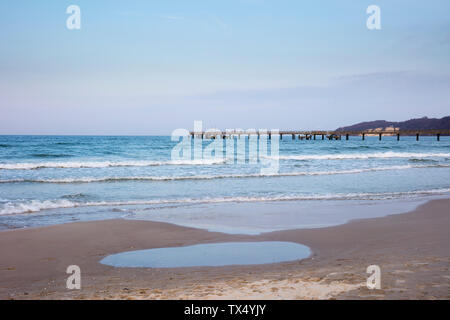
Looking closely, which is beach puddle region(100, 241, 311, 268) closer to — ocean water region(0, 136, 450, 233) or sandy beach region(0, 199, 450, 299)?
sandy beach region(0, 199, 450, 299)

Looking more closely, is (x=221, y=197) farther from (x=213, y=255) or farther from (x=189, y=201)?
(x=213, y=255)

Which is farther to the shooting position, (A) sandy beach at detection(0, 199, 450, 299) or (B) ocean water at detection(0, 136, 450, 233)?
(B) ocean water at detection(0, 136, 450, 233)

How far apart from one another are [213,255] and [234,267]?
905 mm

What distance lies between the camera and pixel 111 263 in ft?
21.8

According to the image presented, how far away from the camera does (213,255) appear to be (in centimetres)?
701

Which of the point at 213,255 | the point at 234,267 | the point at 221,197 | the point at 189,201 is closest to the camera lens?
the point at 234,267

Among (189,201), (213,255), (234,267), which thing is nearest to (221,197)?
(189,201)

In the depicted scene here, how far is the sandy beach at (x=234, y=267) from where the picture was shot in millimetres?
4648

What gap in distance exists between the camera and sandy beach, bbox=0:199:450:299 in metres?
4.65

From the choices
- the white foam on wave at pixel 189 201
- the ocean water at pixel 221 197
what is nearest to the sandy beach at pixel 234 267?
the ocean water at pixel 221 197

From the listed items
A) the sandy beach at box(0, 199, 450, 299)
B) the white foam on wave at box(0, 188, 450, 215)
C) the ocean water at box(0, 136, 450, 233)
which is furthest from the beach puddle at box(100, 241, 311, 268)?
the white foam on wave at box(0, 188, 450, 215)

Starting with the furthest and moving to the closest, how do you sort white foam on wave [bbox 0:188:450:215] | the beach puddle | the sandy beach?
white foam on wave [bbox 0:188:450:215] < the beach puddle < the sandy beach

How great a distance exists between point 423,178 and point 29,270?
1958 centimetres

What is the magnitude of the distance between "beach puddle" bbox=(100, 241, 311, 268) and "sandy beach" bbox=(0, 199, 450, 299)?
10.6 inches
